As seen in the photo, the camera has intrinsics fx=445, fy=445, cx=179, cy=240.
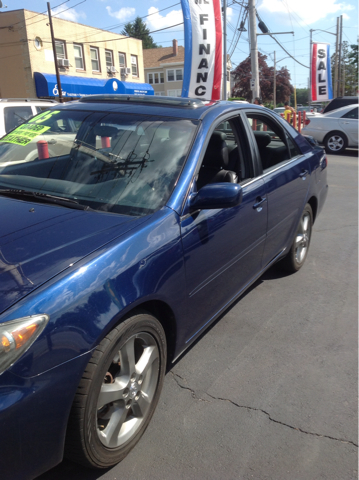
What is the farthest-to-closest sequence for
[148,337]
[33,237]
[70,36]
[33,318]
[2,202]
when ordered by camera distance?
[70,36], [2,202], [148,337], [33,237], [33,318]

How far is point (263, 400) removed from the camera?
274cm

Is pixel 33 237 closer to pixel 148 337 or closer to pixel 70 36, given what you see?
pixel 148 337

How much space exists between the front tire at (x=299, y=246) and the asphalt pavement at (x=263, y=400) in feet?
0.97

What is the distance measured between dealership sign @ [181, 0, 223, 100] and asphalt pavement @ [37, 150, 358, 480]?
7233 millimetres

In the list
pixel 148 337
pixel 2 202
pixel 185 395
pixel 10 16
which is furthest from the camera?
pixel 10 16

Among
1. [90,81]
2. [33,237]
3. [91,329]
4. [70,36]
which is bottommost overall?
[91,329]

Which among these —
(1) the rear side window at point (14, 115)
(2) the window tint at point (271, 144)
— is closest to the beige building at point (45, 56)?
(1) the rear side window at point (14, 115)

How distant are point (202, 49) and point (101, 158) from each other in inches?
334

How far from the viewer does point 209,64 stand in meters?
10.4

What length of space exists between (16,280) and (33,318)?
0.69ft

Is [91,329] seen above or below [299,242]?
above

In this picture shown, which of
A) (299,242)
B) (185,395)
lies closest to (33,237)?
(185,395)

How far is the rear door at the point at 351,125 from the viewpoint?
14.2 meters

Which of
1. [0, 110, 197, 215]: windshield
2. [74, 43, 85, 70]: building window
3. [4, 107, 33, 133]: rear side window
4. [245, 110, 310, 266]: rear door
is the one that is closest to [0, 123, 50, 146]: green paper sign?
[0, 110, 197, 215]: windshield
